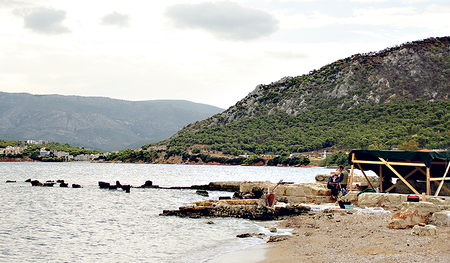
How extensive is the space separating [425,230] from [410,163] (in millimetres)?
9107

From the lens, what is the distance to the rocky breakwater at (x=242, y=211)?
21156mm

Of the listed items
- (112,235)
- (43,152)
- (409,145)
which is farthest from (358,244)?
(43,152)

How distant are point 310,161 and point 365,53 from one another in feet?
171

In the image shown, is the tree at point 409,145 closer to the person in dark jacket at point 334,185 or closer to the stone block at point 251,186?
the stone block at point 251,186

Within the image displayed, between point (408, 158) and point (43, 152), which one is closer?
point (408, 158)

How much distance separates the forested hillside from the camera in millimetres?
112500

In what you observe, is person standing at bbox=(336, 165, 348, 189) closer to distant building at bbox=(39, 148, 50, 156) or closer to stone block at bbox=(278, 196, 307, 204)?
stone block at bbox=(278, 196, 307, 204)

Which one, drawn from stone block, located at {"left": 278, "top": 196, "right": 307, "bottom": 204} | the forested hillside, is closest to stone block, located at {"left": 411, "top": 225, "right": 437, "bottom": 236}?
stone block, located at {"left": 278, "top": 196, "right": 307, "bottom": 204}

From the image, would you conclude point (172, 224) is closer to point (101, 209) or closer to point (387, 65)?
point (101, 209)

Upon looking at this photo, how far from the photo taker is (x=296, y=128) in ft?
456

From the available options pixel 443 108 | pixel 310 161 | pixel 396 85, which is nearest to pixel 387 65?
pixel 396 85

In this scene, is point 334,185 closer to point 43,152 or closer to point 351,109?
point 351,109

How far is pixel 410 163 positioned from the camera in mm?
20359

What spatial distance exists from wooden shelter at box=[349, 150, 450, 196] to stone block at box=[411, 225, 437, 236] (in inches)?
325
